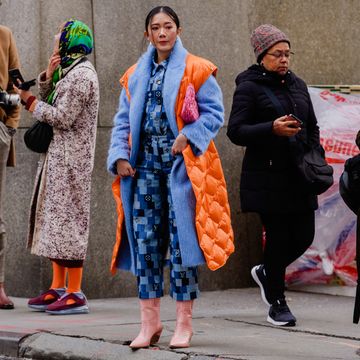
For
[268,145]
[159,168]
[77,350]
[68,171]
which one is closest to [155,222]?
[159,168]

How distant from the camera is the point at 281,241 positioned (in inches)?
275

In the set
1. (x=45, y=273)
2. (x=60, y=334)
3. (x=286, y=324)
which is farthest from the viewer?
(x=45, y=273)

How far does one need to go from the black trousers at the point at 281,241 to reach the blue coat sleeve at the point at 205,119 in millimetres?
1250

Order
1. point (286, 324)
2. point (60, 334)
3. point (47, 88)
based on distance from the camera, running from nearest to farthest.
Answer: point (60, 334) → point (286, 324) → point (47, 88)

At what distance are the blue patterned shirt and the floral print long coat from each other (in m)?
1.45

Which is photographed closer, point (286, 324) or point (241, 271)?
point (286, 324)

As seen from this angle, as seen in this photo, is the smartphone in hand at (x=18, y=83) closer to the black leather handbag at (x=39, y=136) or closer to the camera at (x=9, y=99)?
the camera at (x=9, y=99)

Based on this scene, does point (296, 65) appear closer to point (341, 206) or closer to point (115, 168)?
point (341, 206)

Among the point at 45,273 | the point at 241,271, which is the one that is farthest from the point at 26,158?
the point at 241,271

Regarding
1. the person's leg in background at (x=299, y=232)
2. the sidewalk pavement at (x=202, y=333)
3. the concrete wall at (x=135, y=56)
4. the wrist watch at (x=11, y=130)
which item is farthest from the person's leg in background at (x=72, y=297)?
the person's leg in background at (x=299, y=232)

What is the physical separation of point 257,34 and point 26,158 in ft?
7.12

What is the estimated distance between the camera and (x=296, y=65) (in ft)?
30.0

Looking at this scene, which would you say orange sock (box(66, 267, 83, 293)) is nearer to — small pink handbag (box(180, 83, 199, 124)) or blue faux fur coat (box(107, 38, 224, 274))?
blue faux fur coat (box(107, 38, 224, 274))

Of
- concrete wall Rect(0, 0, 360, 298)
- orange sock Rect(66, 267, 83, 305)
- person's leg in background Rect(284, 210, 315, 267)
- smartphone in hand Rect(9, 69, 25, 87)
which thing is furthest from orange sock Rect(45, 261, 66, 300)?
person's leg in background Rect(284, 210, 315, 267)
